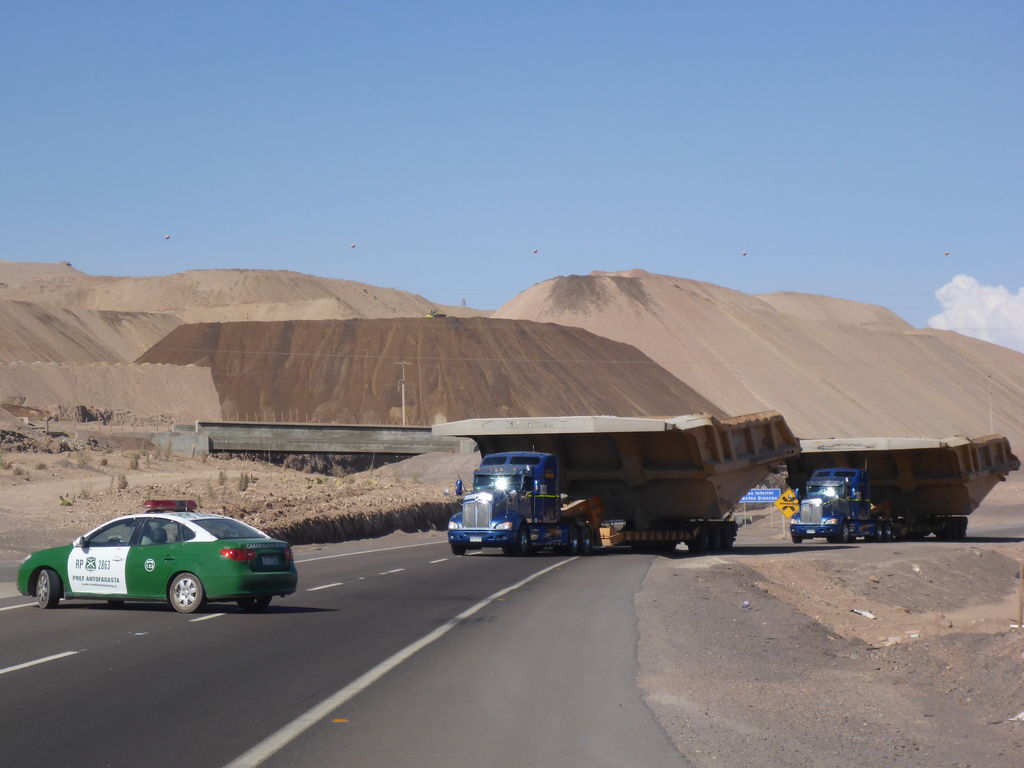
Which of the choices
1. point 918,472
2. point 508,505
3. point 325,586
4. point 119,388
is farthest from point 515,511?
point 119,388

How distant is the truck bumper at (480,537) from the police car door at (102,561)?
14430 millimetres

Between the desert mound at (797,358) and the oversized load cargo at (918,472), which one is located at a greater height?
the desert mound at (797,358)

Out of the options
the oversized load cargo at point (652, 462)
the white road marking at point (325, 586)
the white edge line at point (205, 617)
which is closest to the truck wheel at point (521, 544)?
the oversized load cargo at point (652, 462)

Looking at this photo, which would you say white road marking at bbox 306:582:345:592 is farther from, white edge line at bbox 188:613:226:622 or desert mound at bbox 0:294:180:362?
desert mound at bbox 0:294:180:362

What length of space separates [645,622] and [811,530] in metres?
28.4

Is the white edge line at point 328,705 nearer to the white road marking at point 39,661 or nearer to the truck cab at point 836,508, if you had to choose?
the white road marking at point 39,661

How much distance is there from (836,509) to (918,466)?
500cm

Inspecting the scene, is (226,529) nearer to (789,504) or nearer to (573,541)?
(573,541)

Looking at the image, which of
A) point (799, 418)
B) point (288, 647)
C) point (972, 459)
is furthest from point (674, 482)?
point (799, 418)

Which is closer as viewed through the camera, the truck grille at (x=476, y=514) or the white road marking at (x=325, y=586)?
the white road marking at (x=325, y=586)

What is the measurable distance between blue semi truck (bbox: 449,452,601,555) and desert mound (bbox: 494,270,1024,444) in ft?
289

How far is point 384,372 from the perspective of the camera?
11731 centimetres

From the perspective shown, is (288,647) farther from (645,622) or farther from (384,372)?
(384,372)

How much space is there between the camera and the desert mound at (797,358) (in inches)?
5054
